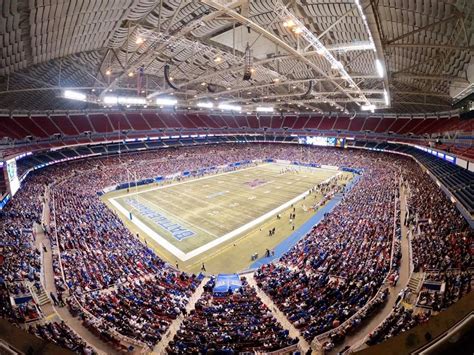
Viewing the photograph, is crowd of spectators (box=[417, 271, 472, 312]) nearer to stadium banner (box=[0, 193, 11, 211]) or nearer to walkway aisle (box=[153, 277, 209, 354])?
walkway aisle (box=[153, 277, 209, 354])

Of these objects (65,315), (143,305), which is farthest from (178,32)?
(65,315)

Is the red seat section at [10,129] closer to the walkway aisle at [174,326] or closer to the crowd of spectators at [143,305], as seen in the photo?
the crowd of spectators at [143,305]

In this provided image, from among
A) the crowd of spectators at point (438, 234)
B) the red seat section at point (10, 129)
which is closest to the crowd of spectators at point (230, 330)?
the crowd of spectators at point (438, 234)

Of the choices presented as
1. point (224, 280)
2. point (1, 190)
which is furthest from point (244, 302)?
point (1, 190)

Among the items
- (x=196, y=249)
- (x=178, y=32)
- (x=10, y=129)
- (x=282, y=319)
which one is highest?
(x=178, y=32)

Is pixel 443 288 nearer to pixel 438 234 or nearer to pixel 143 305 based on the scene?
pixel 438 234
